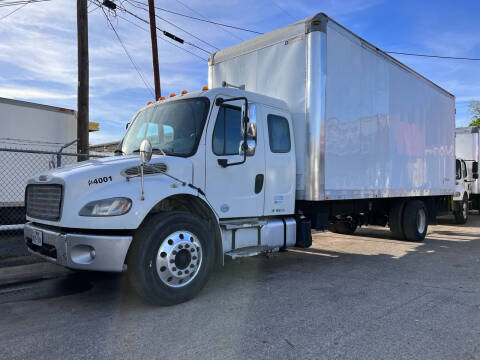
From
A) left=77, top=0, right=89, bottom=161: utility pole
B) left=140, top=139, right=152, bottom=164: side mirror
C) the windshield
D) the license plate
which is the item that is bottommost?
the license plate

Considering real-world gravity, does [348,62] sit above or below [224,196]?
above

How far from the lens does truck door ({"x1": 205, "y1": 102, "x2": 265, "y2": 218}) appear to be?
4.86 meters

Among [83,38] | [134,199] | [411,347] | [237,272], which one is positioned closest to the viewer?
[411,347]

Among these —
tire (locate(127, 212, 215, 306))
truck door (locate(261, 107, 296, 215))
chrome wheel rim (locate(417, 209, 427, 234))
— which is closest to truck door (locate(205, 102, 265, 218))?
truck door (locate(261, 107, 296, 215))

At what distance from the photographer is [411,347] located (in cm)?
320

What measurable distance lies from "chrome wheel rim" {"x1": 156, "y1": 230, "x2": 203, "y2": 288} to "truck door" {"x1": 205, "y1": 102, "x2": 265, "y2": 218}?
67 centimetres

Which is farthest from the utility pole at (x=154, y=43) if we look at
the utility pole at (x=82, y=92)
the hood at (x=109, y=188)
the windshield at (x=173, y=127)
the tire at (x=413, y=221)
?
the hood at (x=109, y=188)

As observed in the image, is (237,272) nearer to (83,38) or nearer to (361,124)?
(361,124)

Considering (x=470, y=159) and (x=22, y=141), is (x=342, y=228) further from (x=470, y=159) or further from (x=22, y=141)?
(x=22, y=141)

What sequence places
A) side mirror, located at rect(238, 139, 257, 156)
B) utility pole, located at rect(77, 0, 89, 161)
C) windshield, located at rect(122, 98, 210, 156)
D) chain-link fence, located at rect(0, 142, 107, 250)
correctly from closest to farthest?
1. windshield, located at rect(122, 98, 210, 156)
2. side mirror, located at rect(238, 139, 257, 156)
3. chain-link fence, located at rect(0, 142, 107, 250)
4. utility pole, located at rect(77, 0, 89, 161)

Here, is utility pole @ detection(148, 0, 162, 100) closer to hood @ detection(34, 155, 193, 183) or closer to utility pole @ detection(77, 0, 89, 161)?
utility pole @ detection(77, 0, 89, 161)

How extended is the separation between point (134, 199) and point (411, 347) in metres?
2.80

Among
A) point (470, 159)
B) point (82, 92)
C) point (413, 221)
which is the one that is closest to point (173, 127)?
point (82, 92)

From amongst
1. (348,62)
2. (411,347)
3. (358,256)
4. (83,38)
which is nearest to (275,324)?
(411,347)
